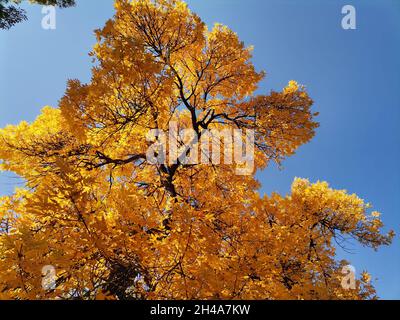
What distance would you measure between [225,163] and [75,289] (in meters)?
5.98

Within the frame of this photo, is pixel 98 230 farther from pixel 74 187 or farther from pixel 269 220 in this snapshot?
pixel 269 220

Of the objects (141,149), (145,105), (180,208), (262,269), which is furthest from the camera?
(141,149)

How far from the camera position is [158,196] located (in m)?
7.12

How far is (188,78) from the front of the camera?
28.8ft

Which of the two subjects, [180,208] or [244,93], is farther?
[244,93]

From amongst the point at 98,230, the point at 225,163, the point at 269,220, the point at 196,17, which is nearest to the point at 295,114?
the point at 225,163

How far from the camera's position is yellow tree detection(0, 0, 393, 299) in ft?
10.3

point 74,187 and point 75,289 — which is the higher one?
point 74,187

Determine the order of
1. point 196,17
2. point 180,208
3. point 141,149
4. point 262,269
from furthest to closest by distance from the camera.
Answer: point 141,149
point 196,17
point 262,269
point 180,208

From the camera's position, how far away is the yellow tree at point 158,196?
3.13m

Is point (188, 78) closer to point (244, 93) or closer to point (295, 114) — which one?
point (244, 93)
